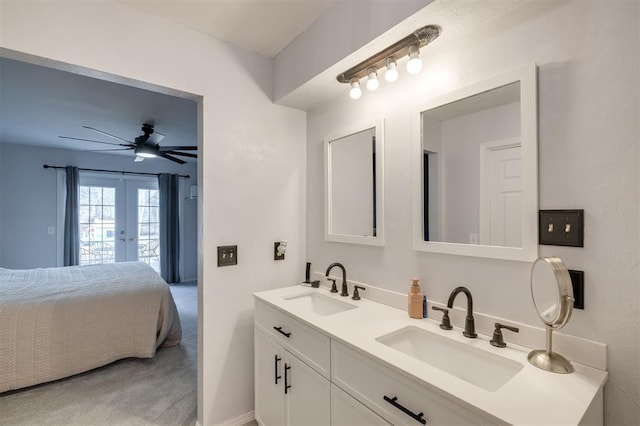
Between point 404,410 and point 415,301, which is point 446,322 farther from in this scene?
point 404,410

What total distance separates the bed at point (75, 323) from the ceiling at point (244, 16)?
7.90 ft

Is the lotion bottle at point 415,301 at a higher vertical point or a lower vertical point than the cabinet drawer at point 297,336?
higher

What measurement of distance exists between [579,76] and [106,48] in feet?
6.76

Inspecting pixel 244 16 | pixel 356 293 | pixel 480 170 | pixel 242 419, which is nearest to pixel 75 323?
pixel 242 419

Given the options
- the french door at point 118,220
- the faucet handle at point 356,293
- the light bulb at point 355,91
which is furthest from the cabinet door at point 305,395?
the french door at point 118,220

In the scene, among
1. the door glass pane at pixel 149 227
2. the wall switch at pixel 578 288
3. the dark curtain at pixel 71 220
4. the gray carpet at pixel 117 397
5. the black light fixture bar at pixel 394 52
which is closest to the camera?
the wall switch at pixel 578 288

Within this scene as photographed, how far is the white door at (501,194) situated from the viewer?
1.16 metres

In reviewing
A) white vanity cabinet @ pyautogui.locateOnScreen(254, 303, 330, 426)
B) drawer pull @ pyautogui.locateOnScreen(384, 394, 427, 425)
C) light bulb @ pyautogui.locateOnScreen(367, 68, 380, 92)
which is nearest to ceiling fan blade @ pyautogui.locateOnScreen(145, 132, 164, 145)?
white vanity cabinet @ pyautogui.locateOnScreen(254, 303, 330, 426)

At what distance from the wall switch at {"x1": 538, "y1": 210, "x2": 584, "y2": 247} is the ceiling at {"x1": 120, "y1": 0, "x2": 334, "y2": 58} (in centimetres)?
146

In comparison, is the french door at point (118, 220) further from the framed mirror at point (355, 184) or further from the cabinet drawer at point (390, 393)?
the cabinet drawer at point (390, 393)

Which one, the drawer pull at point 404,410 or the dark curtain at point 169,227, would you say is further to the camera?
the dark curtain at point 169,227

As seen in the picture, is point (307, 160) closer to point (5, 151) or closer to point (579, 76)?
point (579, 76)

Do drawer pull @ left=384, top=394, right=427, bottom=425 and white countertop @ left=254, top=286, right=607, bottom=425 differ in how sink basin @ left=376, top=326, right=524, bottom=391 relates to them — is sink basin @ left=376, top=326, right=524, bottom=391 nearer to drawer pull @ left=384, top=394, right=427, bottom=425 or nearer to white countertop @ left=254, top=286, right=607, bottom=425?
white countertop @ left=254, top=286, right=607, bottom=425

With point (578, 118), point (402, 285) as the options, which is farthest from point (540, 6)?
point (402, 285)
